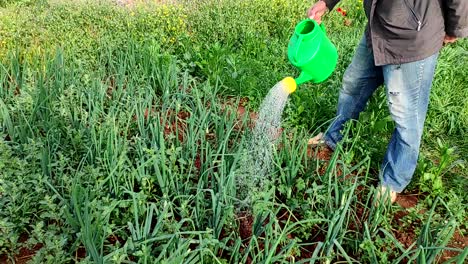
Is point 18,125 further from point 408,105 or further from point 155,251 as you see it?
point 408,105

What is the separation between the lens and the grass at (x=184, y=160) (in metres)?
1.85

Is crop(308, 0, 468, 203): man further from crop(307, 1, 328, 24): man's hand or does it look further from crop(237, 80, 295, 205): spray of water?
crop(237, 80, 295, 205): spray of water

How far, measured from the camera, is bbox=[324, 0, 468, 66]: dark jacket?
2.06m

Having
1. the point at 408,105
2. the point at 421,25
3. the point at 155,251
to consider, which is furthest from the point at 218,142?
the point at 421,25

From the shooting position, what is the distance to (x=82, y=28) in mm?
4332

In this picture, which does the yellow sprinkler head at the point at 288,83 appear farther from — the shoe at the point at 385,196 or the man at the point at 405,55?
the shoe at the point at 385,196

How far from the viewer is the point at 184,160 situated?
2.31m

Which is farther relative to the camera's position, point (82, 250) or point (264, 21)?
point (264, 21)

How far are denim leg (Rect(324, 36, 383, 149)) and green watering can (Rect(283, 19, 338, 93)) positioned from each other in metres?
0.20

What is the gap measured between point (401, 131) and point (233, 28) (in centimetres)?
234

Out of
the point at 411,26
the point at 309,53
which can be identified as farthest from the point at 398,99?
the point at 309,53

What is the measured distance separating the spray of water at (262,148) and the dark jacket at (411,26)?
0.50m

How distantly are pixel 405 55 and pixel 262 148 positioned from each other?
827mm

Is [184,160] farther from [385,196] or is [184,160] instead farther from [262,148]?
[385,196]
